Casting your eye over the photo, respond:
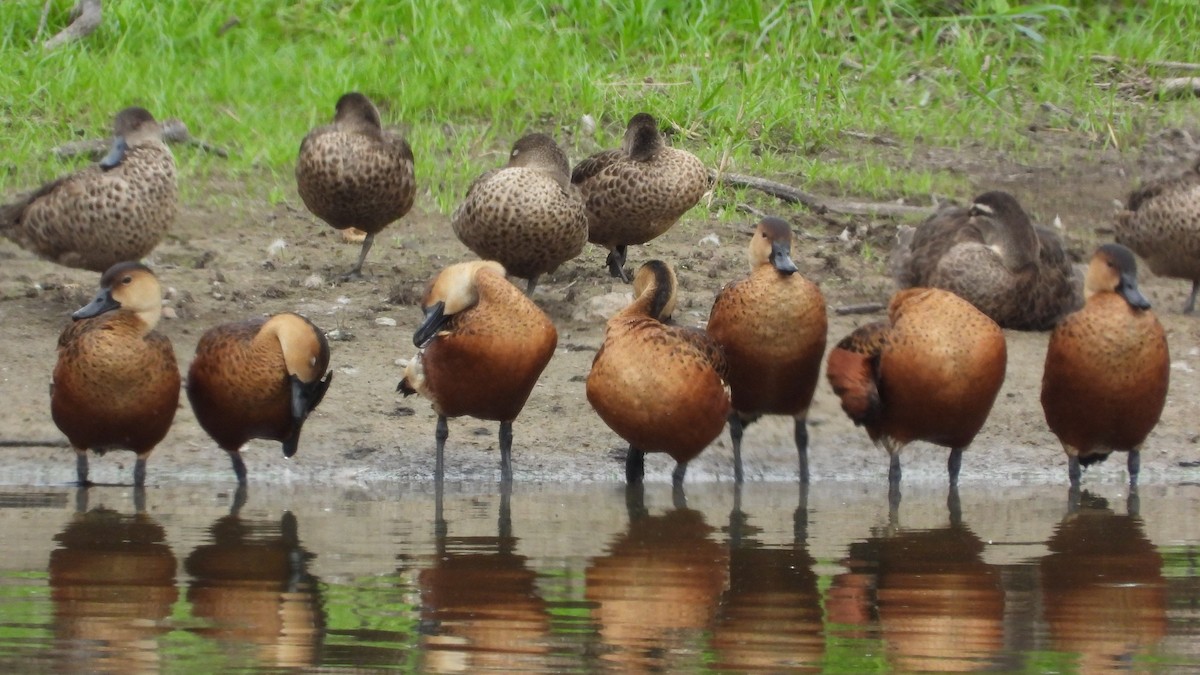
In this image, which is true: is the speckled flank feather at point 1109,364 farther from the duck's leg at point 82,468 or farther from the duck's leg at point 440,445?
the duck's leg at point 82,468

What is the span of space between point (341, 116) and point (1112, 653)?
6095 mm

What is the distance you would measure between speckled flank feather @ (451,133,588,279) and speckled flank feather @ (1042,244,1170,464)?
256 cm

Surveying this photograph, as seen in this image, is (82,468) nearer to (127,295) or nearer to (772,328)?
(127,295)

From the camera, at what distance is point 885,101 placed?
480 inches

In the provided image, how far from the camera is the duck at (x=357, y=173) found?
948cm

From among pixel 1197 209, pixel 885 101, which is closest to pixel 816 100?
pixel 885 101

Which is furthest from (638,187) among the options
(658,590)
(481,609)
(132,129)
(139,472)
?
(481,609)

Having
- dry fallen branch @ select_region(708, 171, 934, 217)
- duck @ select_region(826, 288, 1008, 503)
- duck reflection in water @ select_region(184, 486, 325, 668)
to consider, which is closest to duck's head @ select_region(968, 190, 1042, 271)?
dry fallen branch @ select_region(708, 171, 934, 217)

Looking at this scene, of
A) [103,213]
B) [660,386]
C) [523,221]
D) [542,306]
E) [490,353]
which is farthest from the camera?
[542,306]

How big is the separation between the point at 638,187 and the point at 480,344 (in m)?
2.44

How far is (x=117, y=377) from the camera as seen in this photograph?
714 cm

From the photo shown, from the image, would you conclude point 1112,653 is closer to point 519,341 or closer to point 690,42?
point 519,341

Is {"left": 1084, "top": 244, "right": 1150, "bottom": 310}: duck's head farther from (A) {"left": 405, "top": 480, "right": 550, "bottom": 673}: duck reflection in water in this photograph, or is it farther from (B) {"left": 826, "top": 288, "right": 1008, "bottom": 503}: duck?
(A) {"left": 405, "top": 480, "right": 550, "bottom": 673}: duck reflection in water

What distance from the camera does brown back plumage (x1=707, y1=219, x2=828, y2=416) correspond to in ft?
24.0
